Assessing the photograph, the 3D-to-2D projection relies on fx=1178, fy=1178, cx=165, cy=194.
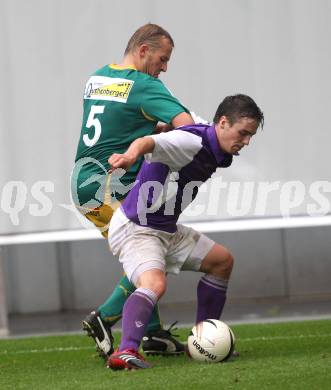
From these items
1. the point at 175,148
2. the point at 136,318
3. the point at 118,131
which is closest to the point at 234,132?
the point at 175,148

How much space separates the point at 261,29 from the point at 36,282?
3.39 m

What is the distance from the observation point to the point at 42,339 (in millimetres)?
8289

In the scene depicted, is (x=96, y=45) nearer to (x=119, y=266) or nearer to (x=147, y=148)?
(x=119, y=266)

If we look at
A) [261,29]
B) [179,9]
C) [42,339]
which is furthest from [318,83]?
[42,339]

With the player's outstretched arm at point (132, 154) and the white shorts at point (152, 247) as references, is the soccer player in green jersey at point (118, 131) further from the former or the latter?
the player's outstretched arm at point (132, 154)

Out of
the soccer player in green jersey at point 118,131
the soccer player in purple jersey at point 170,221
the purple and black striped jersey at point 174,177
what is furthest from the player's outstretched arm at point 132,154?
the soccer player in green jersey at point 118,131

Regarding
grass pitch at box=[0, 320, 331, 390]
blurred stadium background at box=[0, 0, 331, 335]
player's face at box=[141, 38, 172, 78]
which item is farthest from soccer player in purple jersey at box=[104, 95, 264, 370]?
blurred stadium background at box=[0, 0, 331, 335]

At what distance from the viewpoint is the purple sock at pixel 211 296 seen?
20.8 ft

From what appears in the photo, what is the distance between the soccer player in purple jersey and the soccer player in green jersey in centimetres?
40

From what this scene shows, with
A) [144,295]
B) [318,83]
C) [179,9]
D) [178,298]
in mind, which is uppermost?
[179,9]

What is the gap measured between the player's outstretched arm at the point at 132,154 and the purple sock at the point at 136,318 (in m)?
0.71

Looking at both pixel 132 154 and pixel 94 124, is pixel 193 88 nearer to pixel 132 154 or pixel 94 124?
pixel 94 124

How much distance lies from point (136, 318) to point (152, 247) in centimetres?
44

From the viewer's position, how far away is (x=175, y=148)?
19.0 ft
